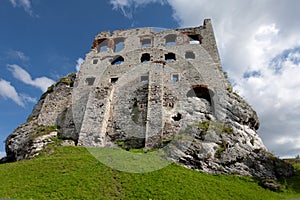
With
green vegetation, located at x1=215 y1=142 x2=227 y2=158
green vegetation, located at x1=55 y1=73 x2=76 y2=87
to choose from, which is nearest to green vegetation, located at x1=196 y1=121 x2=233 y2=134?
green vegetation, located at x1=215 y1=142 x2=227 y2=158

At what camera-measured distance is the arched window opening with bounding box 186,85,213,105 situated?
22109 millimetres

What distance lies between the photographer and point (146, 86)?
22594 mm

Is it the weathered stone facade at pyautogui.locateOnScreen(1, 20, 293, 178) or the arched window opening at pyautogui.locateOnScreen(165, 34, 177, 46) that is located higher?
the arched window opening at pyautogui.locateOnScreen(165, 34, 177, 46)

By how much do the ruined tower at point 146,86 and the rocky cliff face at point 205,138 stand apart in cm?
73

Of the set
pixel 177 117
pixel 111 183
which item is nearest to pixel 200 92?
pixel 177 117

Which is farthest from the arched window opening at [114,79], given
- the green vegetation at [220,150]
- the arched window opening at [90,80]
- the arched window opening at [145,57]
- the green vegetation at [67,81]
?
the green vegetation at [220,150]

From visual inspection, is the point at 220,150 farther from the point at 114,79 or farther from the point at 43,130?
the point at 43,130

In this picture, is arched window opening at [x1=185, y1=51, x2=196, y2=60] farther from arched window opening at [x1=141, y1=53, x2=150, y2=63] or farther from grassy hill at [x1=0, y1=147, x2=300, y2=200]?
grassy hill at [x1=0, y1=147, x2=300, y2=200]

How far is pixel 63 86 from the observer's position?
83.7 feet

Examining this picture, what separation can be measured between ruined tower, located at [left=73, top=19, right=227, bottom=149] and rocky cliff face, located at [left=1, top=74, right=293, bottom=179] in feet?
2.41

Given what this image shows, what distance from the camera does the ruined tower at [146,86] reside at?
1920cm

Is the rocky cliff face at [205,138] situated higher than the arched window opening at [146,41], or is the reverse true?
the arched window opening at [146,41]

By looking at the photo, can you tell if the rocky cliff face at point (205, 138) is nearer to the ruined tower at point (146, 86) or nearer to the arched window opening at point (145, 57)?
the ruined tower at point (146, 86)

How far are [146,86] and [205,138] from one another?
331 inches
